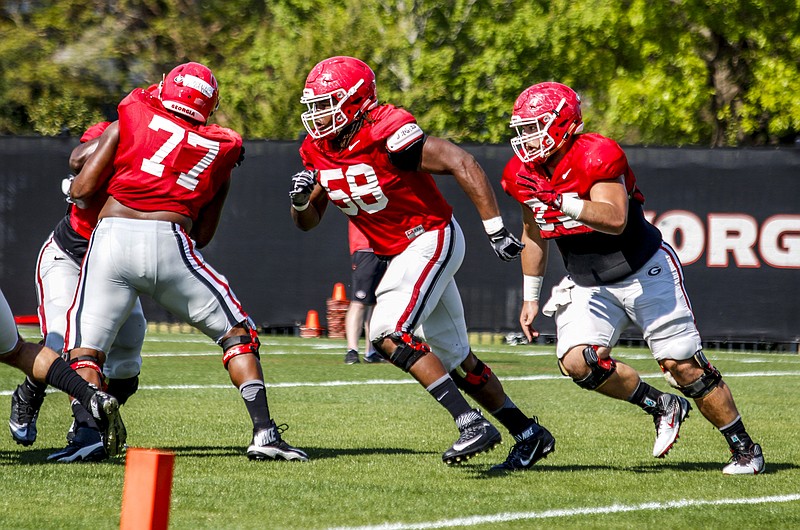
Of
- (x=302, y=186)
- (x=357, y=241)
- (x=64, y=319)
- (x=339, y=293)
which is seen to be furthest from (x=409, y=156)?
(x=339, y=293)

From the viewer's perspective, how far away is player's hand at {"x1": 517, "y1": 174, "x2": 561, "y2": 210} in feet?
18.8

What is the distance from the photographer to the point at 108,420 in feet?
18.4

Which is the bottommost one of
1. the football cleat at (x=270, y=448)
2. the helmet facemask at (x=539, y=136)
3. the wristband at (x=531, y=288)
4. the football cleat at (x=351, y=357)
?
the football cleat at (x=351, y=357)

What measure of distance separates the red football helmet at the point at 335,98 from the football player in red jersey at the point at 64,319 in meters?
1.28

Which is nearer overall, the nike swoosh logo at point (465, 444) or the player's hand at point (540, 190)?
the player's hand at point (540, 190)

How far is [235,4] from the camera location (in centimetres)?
3184

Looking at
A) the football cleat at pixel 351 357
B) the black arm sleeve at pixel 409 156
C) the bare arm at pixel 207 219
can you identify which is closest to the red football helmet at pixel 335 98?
the black arm sleeve at pixel 409 156

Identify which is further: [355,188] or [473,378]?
[473,378]

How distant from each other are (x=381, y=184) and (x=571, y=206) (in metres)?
1.05

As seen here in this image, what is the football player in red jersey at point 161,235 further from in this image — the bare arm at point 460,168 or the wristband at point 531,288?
the wristband at point 531,288

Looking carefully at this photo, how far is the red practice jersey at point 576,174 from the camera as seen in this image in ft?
20.2

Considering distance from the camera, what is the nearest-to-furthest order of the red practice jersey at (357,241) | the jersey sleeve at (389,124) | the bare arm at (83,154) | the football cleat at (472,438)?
the football cleat at (472,438), the jersey sleeve at (389,124), the bare arm at (83,154), the red practice jersey at (357,241)

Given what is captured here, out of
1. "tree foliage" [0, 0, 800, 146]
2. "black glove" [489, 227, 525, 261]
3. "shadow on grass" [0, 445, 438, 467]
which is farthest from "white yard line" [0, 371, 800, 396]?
"tree foliage" [0, 0, 800, 146]

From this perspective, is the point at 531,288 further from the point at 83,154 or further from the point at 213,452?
the point at 83,154
